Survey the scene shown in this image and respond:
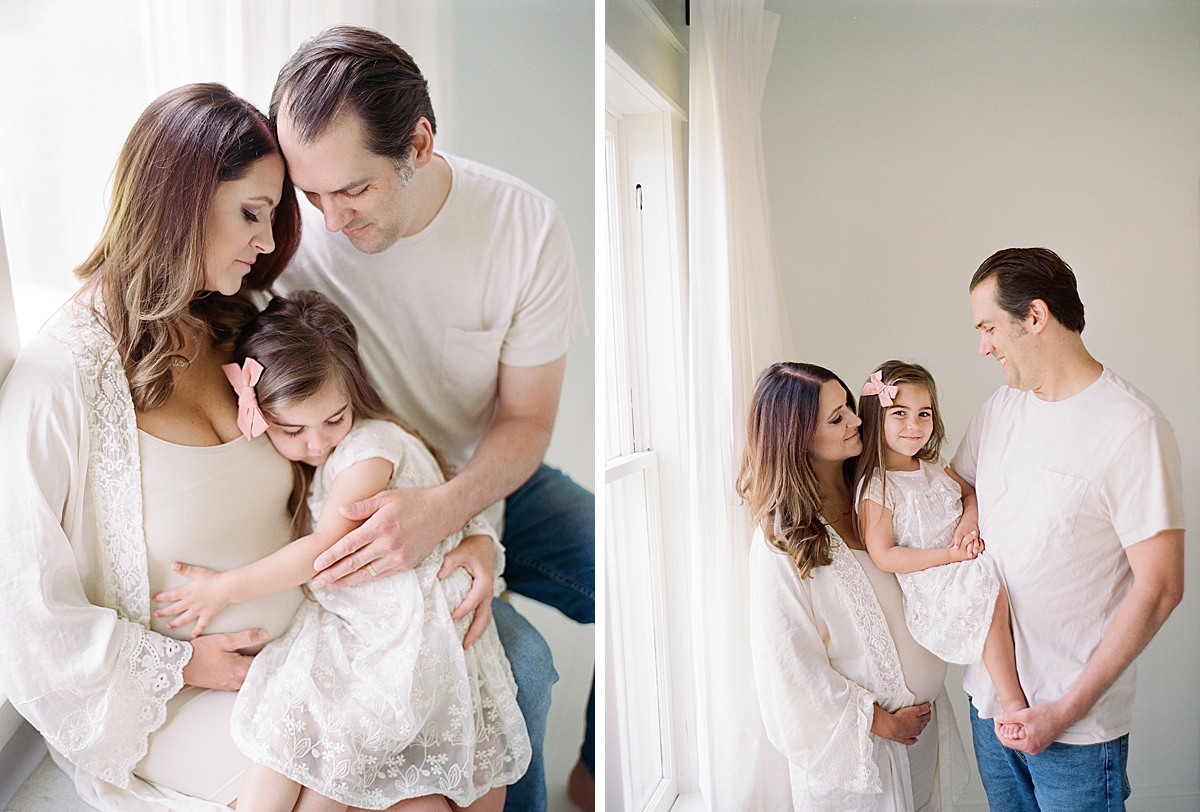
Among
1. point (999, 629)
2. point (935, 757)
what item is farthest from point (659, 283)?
point (935, 757)

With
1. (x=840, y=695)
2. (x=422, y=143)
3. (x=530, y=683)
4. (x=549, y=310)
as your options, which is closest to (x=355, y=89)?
(x=422, y=143)

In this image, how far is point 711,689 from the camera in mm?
1512

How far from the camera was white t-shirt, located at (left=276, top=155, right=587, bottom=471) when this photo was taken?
4.65 ft

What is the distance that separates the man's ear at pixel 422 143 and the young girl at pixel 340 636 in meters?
0.28

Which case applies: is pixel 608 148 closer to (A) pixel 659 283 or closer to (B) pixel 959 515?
(A) pixel 659 283

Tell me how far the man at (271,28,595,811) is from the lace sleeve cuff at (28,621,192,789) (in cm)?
26

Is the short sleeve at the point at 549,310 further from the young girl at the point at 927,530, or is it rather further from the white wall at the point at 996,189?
the young girl at the point at 927,530

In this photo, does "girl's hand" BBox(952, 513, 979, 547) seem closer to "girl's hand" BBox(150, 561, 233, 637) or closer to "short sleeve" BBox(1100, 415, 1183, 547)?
"short sleeve" BBox(1100, 415, 1183, 547)

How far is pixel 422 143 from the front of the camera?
141cm

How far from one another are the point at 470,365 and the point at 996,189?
36.5 inches

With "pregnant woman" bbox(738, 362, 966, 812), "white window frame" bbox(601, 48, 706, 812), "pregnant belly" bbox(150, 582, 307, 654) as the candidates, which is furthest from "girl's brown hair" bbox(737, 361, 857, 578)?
"pregnant belly" bbox(150, 582, 307, 654)

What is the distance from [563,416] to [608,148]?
0.50 m

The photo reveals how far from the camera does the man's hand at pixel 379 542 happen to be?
4.47ft

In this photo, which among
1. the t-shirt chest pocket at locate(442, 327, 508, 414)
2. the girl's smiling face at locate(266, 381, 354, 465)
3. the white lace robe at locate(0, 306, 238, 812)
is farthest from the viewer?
the t-shirt chest pocket at locate(442, 327, 508, 414)
